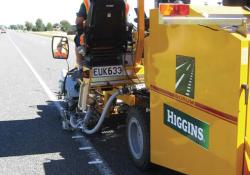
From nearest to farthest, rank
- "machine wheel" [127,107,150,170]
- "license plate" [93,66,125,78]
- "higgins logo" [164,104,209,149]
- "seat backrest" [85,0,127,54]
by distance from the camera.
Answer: "higgins logo" [164,104,209,149], "machine wheel" [127,107,150,170], "seat backrest" [85,0,127,54], "license plate" [93,66,125,78]

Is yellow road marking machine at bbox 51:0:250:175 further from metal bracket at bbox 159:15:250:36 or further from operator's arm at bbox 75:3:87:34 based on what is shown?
operator's arm at bbox 75:3:87:34

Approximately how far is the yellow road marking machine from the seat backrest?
50.0 inches

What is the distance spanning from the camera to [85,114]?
6.68 meters

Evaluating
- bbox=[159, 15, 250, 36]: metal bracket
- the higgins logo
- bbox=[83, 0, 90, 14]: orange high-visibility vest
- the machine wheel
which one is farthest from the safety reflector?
bbox=[83, 0, 90, 14]: orange high-visibility vest

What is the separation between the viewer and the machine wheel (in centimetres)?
506

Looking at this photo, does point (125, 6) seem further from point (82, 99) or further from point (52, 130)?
point (52, 130)

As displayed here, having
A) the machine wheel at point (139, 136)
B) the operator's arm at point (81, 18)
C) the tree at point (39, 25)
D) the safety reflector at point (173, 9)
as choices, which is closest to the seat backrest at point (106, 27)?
the operator's arm at point (81, 18)

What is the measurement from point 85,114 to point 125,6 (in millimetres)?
1707

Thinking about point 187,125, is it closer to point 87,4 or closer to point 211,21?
point 211,21

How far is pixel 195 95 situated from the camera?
3908 mm

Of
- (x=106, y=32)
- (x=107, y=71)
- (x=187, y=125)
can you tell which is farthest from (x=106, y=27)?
(x=187, y=125)

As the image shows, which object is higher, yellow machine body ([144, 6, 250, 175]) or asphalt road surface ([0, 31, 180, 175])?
yellow machine body ([144, 6, 250, 175])

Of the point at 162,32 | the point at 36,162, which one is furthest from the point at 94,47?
the point at 162,32

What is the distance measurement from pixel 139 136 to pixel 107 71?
1.50 metres
